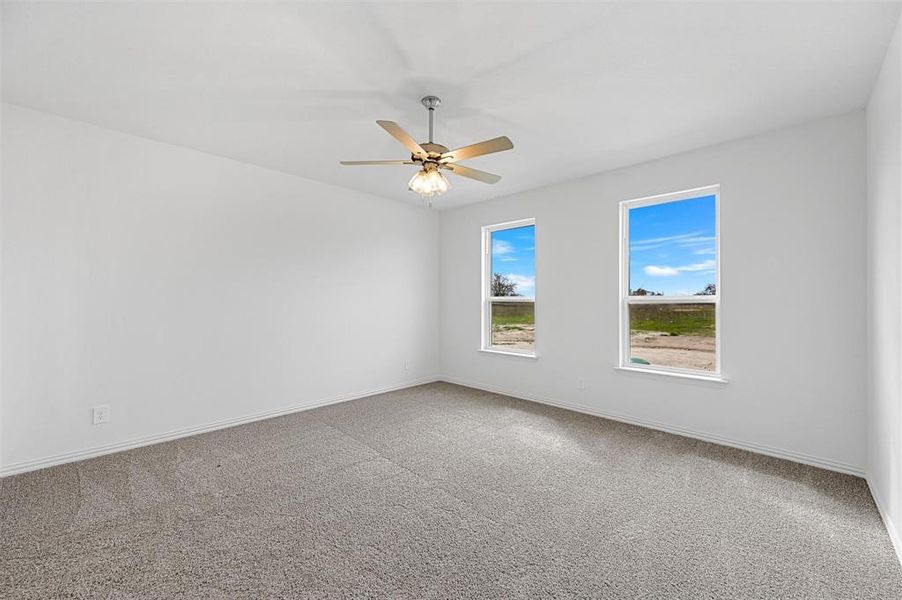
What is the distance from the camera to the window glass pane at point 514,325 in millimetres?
4934

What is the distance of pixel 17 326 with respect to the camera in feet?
9.00

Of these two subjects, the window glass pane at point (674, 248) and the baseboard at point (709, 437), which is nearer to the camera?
the baseboard at point (709, 437)

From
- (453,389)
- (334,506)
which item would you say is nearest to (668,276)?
(453,389)

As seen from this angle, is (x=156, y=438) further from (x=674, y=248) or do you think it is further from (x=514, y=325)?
(x=674, y=248)

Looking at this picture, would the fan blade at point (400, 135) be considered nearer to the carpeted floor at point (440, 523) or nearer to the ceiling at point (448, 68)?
the ceiling at point (448, 68)

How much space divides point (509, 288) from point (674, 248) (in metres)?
1.98

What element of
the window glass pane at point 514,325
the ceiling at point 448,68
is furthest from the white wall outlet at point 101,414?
the window glass pane at point 514,325

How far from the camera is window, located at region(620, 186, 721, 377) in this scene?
3.54m

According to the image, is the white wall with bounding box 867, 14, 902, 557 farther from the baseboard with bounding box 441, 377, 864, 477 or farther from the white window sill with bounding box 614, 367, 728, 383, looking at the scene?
the white window sill with bounding box 614, 367, 728, 383

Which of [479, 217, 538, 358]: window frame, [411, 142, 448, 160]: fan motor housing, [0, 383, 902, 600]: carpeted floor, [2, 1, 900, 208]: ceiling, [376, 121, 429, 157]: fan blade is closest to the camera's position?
[0, 383, 902, 600]: carpeted floor

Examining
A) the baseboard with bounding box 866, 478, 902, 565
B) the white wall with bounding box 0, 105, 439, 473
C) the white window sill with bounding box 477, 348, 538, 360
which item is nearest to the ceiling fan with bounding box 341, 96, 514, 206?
the white wall with bounding box 0, 105, 439, 473

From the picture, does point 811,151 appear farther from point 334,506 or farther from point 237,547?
point 237,547

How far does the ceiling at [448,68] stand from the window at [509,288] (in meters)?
1.78

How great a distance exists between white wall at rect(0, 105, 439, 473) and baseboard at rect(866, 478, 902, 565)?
4.32 m
